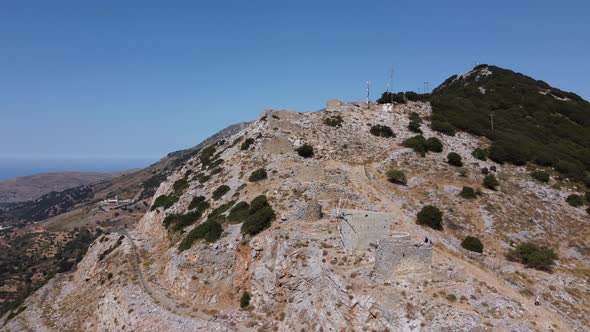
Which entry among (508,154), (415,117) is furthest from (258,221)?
(508,154)

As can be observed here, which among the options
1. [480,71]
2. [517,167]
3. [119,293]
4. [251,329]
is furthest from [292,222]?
[480,71]

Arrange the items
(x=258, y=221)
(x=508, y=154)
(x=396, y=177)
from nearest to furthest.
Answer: (x=258, y=221) → (x=396, y=177) → (x=508, y=154)

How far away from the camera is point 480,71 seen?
10081cm

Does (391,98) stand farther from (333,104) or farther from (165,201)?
(165,201)

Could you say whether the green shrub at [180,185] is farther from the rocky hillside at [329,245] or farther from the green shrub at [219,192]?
the green shrub at [219,192]

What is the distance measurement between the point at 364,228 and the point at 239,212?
575 inches

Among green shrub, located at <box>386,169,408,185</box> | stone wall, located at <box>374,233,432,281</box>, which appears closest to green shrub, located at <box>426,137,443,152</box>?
green shrub, located at <box>386,169,408,185</box>

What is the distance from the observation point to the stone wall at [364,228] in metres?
30.3

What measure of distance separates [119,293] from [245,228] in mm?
13824

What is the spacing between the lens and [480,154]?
54.4m

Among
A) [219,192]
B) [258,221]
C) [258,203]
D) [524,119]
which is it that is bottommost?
[258,221]

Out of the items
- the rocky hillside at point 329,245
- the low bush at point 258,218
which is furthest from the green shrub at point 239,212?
the low bush at point 258,218

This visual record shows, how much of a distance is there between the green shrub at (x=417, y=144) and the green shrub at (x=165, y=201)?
3103 cm

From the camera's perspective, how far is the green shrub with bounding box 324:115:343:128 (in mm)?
56844
